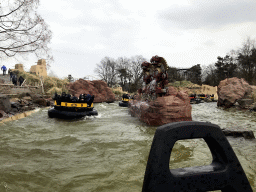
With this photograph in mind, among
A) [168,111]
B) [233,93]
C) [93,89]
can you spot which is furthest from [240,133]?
[93,89]

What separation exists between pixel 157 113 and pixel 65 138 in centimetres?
288

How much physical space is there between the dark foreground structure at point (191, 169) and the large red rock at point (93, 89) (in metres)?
20.0

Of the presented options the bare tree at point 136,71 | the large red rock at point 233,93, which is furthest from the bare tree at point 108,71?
the large red rock at point 233,93

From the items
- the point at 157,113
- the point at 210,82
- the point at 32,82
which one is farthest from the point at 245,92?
the point at 210,82

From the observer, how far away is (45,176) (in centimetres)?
232

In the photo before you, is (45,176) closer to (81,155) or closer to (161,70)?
(81,155)

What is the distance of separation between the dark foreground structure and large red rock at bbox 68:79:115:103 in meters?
20.0

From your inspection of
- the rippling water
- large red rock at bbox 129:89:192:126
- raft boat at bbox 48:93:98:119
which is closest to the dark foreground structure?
the rippling water

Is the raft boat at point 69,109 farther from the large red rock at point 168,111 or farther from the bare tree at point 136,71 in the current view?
the bare tree at point 136,71

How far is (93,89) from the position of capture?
21812mm

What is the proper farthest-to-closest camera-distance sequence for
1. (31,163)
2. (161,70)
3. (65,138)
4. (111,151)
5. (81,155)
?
(161,70)
(65,138)
(111,151)
(81,155)
(31,163)

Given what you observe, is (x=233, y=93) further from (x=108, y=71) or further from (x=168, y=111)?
(x=108, y=71)

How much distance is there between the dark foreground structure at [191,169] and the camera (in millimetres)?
920

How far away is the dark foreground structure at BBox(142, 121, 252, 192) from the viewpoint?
3.02 ft
